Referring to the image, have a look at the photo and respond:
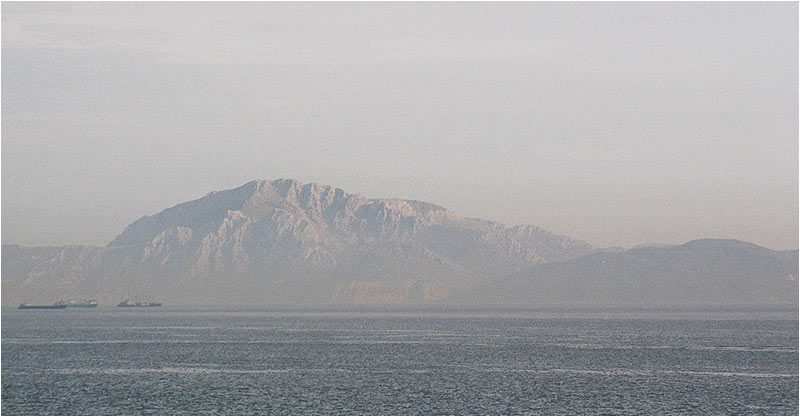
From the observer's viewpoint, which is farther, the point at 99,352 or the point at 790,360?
the point at 99,352

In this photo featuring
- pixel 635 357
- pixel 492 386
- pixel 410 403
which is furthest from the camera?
pixel 635 357

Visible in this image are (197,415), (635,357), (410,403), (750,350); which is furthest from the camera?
(750,350)

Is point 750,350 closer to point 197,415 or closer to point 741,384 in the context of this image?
point 741,384

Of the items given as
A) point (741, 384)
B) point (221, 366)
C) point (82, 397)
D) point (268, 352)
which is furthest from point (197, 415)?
point (268, 352)

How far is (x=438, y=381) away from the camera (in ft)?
438

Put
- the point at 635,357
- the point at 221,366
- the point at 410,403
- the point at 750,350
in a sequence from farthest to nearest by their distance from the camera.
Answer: the point at 750,350 < the point at 635,357 < the point at 221,366 < the point at 410,403

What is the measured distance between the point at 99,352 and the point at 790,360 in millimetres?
119707

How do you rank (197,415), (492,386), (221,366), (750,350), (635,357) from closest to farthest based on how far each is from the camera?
(197,415)
(492,386)
(221,366)
(635,357)
(750,350)

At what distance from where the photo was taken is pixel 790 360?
532 feet

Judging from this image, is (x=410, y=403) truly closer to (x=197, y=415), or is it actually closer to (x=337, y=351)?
(x=197, y=415)

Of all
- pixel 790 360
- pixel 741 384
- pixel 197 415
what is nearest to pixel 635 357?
pixel 790 360

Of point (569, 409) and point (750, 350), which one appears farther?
point (750, 350)

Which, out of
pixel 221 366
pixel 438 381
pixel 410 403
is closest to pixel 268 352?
pixel 221 366

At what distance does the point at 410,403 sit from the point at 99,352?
305 feet
